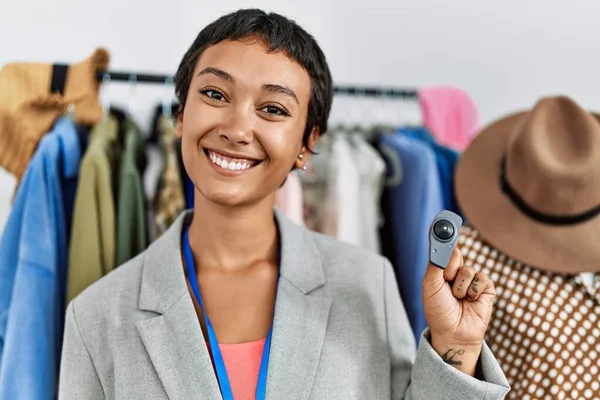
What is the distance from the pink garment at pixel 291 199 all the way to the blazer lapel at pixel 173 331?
0.42 m

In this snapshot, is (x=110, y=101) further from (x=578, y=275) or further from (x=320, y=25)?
(x=578, y=275)

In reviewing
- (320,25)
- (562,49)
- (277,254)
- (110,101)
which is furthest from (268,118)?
(562,49)

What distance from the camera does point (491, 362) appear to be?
96 centimetres

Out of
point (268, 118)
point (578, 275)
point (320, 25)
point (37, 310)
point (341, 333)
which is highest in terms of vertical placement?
point (320, 25)

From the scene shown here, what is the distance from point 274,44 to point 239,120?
5.8 inches

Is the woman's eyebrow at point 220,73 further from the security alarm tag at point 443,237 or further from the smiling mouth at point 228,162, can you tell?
the security alarm tag at point 443,237

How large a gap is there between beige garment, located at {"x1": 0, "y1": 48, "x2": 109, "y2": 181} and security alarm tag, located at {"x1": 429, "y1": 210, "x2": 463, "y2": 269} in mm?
892

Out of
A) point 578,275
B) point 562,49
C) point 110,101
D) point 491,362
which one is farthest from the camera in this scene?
point 562,49

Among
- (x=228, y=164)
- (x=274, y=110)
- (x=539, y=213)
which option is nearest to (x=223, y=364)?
(x=228, y=164)

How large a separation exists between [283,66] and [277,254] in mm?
372

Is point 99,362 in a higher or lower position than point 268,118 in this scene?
lower

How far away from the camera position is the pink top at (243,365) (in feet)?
3.23

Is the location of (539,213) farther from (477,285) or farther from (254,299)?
(254,299)

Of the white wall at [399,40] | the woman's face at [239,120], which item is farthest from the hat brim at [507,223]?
the white wall at [399,40]
